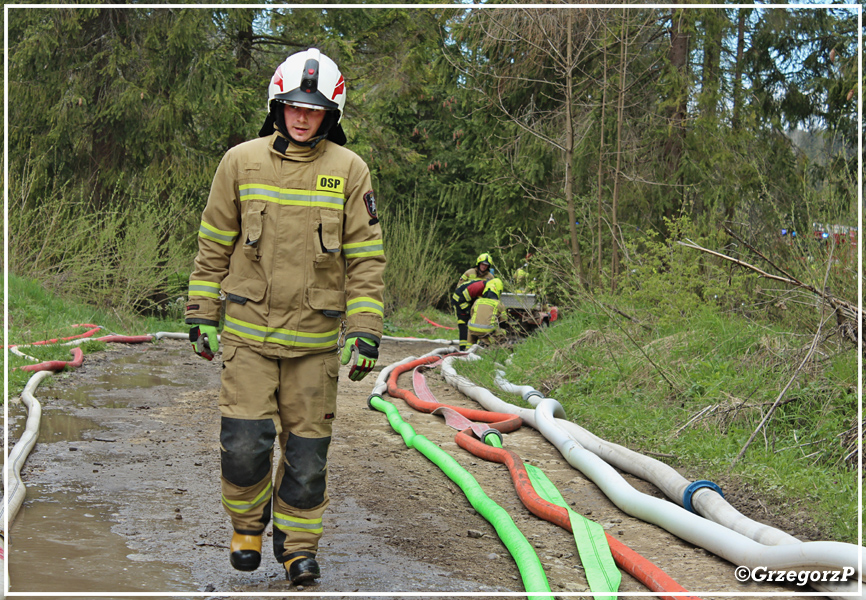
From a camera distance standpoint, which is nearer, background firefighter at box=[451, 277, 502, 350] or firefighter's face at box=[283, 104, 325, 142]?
firefighter's face at box=[283, 104, 325, 142]

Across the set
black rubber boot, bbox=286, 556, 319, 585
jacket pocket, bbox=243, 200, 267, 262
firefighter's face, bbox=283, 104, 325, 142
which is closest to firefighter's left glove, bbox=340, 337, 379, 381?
jacket pocket, bbox=243, 200, 267, 262

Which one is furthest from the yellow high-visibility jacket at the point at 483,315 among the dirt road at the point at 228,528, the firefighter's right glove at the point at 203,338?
the firefighter's right glove at the point at 203,338

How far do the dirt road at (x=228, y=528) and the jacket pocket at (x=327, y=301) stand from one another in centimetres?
109

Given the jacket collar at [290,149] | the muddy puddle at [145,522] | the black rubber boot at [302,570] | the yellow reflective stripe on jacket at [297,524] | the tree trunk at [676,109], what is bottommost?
the muddy puddle at [145,522]

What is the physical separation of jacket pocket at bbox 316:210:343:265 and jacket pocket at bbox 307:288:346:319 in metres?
0.13

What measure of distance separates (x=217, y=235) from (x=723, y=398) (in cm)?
411

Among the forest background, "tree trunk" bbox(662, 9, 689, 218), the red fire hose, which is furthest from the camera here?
"tree trunk" bbox(662, 9, 689, 218)

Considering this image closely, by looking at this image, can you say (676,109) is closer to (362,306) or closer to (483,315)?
(483,315)

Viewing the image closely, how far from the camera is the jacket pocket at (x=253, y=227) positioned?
3.36 metres

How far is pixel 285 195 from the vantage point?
3418 mm

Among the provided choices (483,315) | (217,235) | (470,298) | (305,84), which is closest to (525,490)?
(217,235)

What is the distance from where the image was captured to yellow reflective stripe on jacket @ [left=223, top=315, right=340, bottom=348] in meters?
3.41

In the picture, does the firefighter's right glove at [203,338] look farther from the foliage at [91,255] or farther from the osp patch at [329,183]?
the foliage at [91,255]

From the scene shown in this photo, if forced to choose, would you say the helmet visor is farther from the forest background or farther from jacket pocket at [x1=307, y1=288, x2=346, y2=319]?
the forest background
